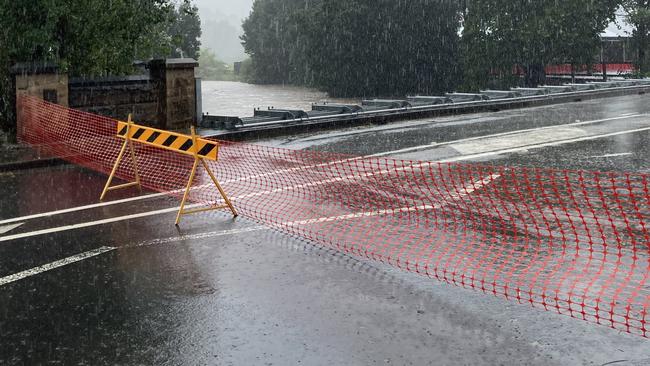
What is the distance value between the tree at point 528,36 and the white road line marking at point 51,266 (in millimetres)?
38934

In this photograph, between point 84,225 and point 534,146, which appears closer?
point 84,225

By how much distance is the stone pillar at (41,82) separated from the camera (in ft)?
52.2

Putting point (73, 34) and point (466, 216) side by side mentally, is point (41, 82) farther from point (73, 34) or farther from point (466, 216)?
point (466, 216)

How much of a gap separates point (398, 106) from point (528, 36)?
77.4 ft

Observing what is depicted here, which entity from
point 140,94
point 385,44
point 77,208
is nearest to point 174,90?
point 140,94

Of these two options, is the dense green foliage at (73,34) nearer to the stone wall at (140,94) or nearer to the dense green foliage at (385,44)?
the stone wall at (140,94)

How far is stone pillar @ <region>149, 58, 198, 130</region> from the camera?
18.6 metres

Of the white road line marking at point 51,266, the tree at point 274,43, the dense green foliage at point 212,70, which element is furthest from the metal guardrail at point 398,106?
the dense green foliage at point 212,70

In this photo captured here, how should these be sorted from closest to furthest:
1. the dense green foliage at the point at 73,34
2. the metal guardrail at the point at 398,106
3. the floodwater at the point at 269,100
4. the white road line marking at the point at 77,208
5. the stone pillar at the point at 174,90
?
1. the white road line marking at the point at 77,208
2. the dense green foliage at the point at 73,34
3. the stone pillar at the point at 174,90
4. the metal guardrail at the point at 398,106
5. the floodwater at the point at 269,100

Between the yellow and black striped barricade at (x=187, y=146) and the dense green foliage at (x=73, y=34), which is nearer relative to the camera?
the yellow and black striped barricade at (x=187, y=146)

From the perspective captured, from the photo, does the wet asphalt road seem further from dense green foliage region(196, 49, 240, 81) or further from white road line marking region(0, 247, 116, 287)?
dense green foliage region(196, 49, 240, 81)

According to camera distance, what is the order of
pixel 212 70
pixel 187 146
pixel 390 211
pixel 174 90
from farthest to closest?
pixel 212 70
pixel 174 90
pixel 187 146
pixel 390 211

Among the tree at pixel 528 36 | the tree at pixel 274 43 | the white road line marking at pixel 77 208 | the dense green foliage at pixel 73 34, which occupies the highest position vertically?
the tree at pixel 274 43

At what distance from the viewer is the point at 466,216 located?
9.52 m
